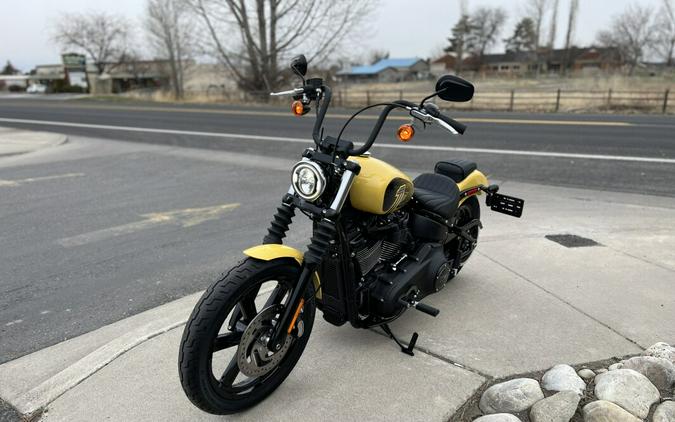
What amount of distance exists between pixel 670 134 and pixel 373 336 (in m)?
13.1

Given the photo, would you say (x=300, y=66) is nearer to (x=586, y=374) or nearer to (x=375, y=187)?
(x=375, y=187)

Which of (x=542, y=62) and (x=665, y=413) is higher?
(x=542, y=62)

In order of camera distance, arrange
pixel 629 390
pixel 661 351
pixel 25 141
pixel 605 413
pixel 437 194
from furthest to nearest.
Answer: pixel 25 141 → pixel 437 194 → pixel 661 351 → pixel 629 390 → pixel 605 413

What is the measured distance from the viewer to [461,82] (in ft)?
8.70

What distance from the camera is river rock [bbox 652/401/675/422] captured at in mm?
2348

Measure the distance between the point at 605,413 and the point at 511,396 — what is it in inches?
16.8

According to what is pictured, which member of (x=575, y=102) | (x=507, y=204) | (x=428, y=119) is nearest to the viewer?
(x=428, y=119)

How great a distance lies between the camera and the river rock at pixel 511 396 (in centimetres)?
254

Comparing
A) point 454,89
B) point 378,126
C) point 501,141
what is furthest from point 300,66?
point 501,141

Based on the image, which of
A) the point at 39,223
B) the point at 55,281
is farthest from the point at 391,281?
the point at 39,223

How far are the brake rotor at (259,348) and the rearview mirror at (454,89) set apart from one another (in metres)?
1.44

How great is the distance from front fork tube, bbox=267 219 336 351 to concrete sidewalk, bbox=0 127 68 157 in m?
12.2

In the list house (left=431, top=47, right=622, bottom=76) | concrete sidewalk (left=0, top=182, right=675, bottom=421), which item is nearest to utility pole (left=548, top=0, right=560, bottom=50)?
house (left=431, top=47, right=622, bottom=76)

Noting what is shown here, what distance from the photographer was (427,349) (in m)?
3.18
